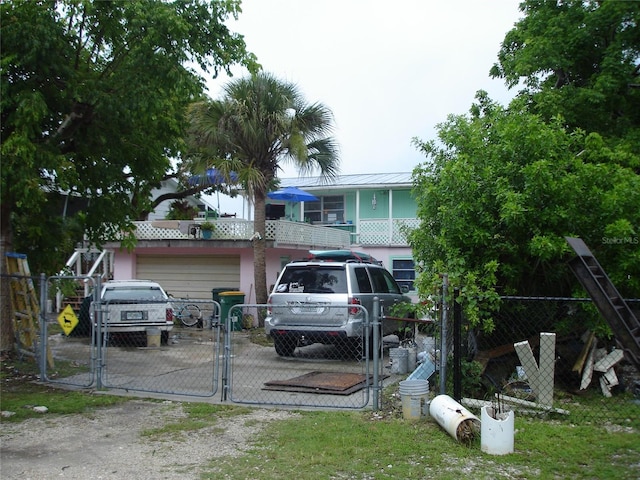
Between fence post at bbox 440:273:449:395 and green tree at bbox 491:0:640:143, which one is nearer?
fence post at bbox 440:273:449:395

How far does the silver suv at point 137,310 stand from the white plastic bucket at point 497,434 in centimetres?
837

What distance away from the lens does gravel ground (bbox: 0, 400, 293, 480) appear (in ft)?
18.3

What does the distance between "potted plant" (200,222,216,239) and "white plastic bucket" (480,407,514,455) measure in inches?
577

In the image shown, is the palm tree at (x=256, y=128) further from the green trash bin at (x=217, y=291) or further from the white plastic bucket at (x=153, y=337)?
the white plastic bucket at (x=153, y=337)

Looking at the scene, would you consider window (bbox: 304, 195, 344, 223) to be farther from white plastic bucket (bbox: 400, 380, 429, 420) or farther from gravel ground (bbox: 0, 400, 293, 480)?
white plastic bucket (bbox: 400, 380, 429, 420)

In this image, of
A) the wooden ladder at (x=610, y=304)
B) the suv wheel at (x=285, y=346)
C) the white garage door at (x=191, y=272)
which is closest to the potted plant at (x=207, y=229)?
the white garage door at (x=191, y=272)

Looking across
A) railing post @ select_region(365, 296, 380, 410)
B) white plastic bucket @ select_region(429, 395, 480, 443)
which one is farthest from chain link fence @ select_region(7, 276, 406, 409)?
white plastic bucket @ select_region(429, 395, 480, 443)

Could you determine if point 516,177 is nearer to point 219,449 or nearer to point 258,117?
point 219,449

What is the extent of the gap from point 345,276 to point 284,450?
5.62 meters

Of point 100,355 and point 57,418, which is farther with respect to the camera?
point 100,355

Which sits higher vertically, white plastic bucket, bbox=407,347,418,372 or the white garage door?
the white garage door

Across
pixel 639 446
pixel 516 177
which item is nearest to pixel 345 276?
pixel 516 177

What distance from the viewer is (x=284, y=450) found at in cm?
610

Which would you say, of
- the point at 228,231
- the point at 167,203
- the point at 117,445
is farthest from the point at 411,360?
the point at 167,203
